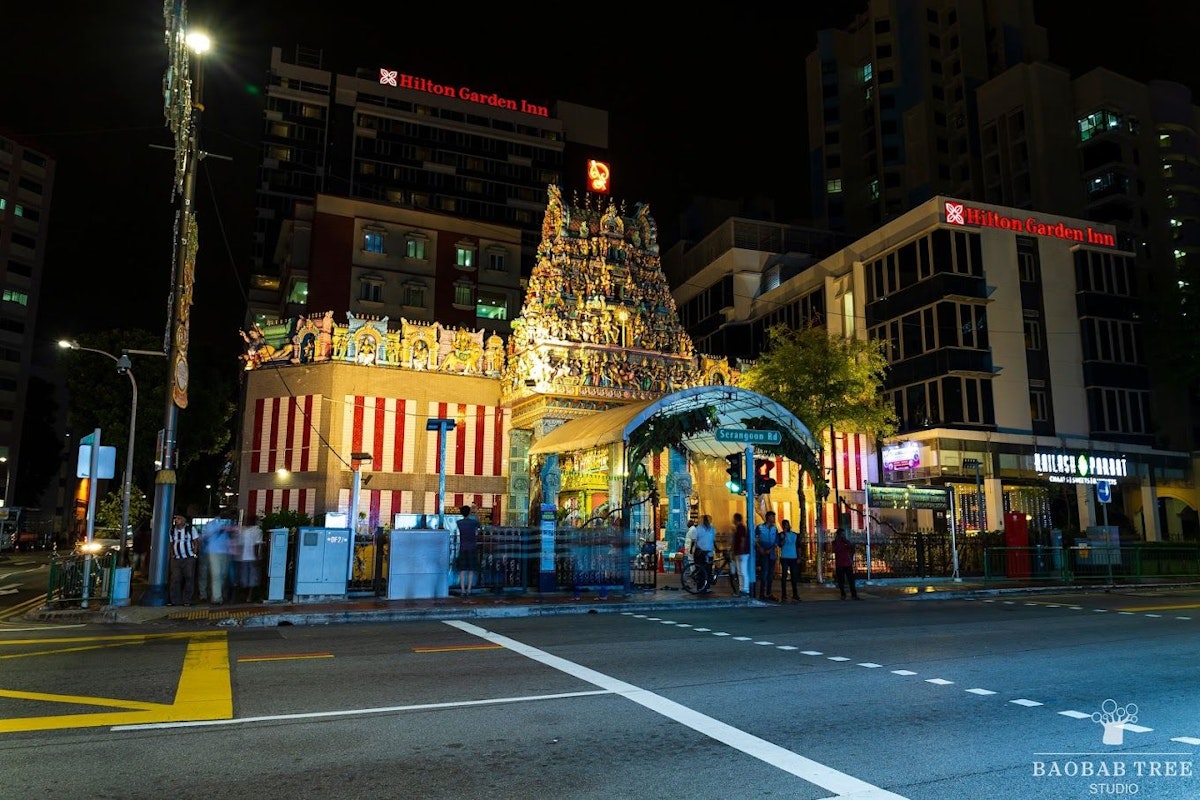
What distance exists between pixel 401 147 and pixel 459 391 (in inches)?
2358

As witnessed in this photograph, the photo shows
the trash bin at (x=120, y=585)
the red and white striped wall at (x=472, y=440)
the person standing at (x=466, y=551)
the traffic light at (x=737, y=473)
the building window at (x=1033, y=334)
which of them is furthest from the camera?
the building window at (x=1033, y=334)

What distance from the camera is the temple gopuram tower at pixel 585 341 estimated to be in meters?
29.2

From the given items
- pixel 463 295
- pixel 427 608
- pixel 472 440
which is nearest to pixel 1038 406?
pixel 472 440

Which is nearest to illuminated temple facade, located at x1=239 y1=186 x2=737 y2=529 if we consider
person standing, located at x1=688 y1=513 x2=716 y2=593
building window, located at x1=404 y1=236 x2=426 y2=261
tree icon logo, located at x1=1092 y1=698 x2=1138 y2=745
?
person standing, located at x1=688 y1=513 x2=716 y2=593

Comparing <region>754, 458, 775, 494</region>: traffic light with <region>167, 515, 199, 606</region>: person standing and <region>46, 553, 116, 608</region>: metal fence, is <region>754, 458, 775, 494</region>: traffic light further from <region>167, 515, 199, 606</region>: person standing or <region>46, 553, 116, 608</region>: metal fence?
<region>46, 553, 116, 608</region>: metal fence

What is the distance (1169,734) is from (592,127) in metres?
93.2

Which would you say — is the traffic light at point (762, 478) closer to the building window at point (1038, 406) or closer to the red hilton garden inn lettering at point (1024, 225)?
the red hilton garden inn lettering at point (1024, 225)

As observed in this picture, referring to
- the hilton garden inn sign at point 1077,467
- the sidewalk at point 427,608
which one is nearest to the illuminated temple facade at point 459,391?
the sidewalk at point 427,608

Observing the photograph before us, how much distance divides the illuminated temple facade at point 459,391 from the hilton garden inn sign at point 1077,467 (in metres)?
20.7

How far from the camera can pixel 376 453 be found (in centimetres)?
2908

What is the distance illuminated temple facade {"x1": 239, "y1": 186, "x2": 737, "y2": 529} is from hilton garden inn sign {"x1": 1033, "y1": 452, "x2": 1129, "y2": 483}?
20.7 metres

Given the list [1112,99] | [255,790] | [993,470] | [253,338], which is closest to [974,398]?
[993,470]

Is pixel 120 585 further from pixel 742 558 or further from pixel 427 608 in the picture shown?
pixel 742 558

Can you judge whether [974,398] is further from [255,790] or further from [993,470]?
[255,790]
